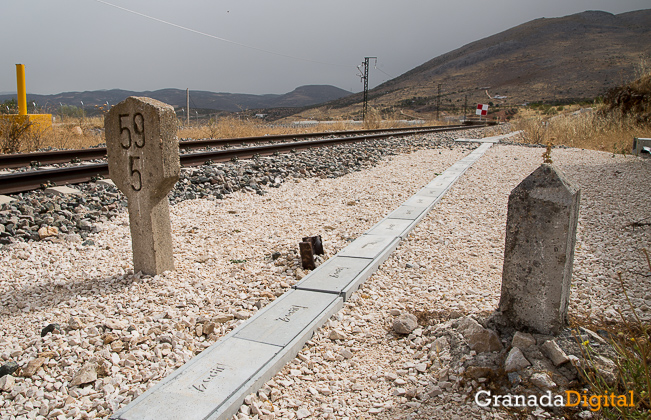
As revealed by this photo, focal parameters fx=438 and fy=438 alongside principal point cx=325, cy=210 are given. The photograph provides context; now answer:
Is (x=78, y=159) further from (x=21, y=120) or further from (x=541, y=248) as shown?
(x=541, y=248)

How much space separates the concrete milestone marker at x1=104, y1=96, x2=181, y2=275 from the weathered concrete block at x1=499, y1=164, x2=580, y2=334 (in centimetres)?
271

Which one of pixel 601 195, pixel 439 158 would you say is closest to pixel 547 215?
pixel 601 195

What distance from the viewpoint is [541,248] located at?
8.13ft

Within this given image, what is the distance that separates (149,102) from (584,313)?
3.71 m

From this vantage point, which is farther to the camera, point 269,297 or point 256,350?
point 269,297

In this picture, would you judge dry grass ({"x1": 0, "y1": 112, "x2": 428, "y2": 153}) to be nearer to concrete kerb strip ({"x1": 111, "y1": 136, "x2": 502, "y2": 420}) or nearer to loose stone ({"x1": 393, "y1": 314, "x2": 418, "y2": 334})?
concrete kerb strip ({"x1": 111, "y1": 136, "x2": 502, "y2": 420})

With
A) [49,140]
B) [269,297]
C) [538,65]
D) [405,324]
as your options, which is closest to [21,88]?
[49,140]

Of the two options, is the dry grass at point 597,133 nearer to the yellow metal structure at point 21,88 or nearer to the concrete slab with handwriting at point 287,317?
the concrete slab with handwriting at point 287,317

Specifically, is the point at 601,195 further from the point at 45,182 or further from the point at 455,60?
the point at 455,60

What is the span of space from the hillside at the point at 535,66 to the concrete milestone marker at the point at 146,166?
74.7 m

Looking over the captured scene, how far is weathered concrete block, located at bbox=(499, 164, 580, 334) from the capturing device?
240 centimetres

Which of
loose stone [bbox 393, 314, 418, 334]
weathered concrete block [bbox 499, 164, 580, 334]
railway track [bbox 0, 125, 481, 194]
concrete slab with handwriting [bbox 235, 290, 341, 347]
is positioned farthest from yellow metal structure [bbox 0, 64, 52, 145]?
weathered concrete block [bbox 499, 164, 580, 334]

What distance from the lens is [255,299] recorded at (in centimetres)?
354

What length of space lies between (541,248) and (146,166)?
120 inches
